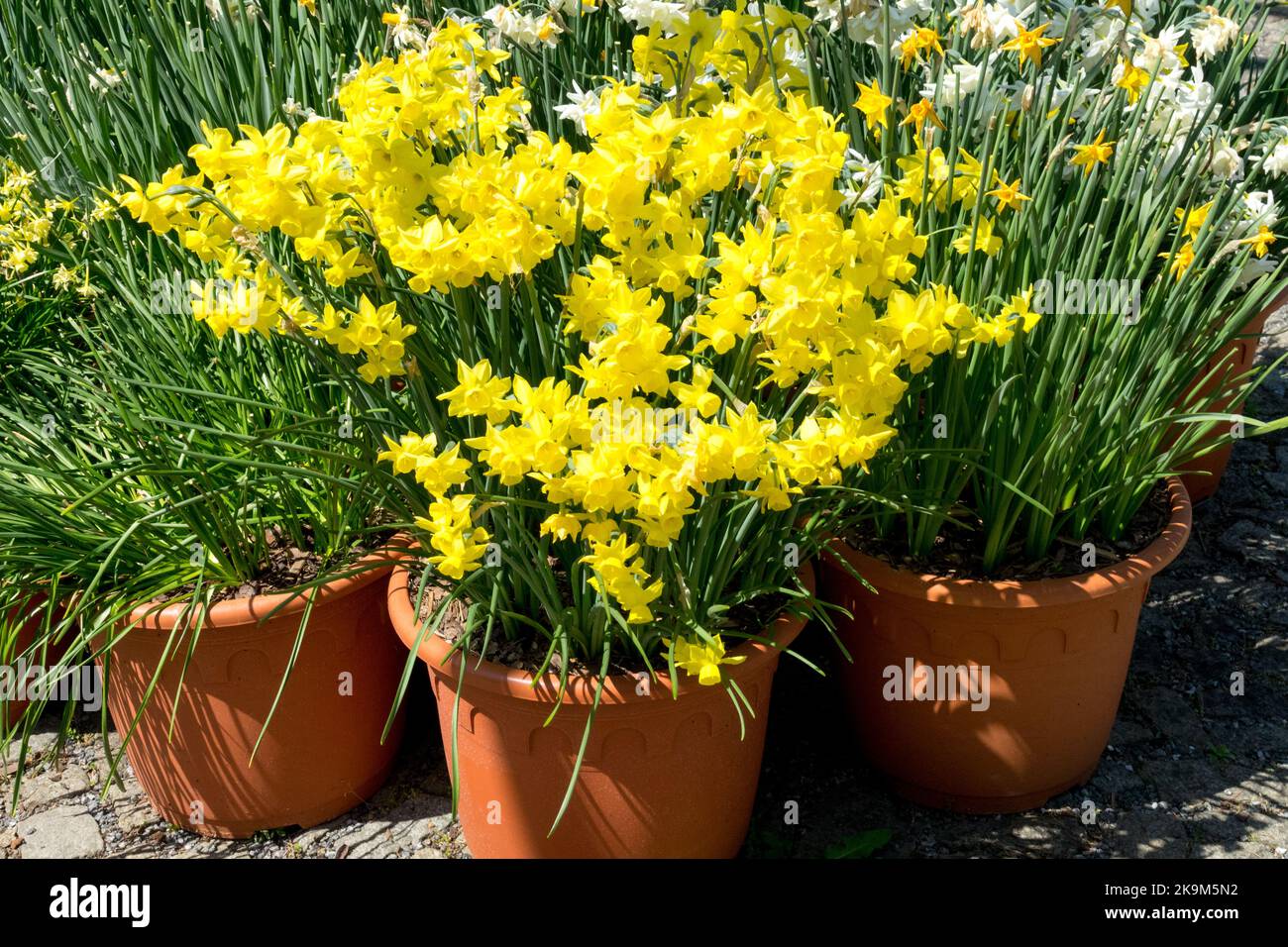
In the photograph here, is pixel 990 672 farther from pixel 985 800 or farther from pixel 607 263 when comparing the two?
pixel 607 263

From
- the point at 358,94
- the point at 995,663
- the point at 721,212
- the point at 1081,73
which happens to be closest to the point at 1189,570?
the point at 995,663

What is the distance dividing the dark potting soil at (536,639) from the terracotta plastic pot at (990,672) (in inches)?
9.3

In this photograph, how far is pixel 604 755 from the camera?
1.86 meters

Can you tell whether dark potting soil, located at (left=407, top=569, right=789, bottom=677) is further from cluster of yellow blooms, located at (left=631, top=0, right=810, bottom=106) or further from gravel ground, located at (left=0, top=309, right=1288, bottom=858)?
cluster of yellow blooms, located at (left=631, top=0, right=810, bottom=106)

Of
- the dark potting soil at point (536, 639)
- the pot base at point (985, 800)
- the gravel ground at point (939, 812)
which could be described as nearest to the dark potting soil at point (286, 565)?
the dark potting soil at point (536, 639)

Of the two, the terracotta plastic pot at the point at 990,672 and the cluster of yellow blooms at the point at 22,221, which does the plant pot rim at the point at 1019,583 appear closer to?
the terracotta plastic pot at the point at 990,672

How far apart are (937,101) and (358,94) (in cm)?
99

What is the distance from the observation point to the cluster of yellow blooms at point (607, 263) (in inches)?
52.8

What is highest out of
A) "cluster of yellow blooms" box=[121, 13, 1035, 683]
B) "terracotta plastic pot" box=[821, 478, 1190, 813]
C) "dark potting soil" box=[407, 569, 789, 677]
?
"cluster of yellow blooms" box=[121, 13, 1035, 683]

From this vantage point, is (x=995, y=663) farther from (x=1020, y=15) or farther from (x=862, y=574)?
(x=1020, y=15)

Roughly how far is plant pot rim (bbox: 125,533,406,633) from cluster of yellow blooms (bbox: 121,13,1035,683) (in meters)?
0.55

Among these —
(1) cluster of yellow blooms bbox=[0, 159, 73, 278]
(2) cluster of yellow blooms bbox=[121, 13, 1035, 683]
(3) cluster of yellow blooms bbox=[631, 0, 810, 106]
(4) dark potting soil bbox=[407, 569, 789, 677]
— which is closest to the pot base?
(4) dark potting soil bbox=[407, 569, 789, 677]

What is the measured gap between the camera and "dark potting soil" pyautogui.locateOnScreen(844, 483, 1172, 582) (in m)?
2.13

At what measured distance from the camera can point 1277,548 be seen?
2.94 metres
